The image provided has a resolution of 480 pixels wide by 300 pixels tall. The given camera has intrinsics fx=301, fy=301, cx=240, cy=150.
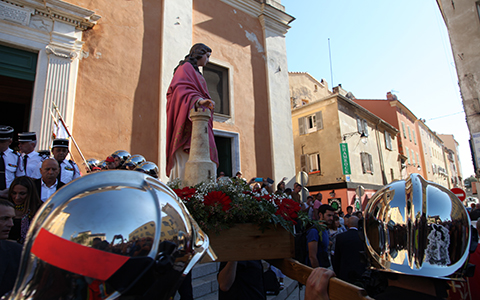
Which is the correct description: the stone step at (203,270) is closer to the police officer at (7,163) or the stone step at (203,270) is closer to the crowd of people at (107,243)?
the crowd of people at (107,243)

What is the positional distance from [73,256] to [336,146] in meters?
22.1

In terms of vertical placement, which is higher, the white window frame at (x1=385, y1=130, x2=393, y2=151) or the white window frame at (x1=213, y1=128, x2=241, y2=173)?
the white window frame at (x1=385, y1=130, x2=393, y2=151)

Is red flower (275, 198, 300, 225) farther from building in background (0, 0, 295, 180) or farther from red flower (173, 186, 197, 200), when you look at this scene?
building in background (0, 0, 295, 180)

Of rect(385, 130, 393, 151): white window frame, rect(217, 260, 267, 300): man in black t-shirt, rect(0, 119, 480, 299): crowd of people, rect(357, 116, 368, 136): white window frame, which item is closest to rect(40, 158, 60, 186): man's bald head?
rect(0, 119, 480, 299): crowd of people

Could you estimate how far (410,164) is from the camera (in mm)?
32594

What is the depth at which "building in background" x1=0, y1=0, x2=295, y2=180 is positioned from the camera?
318 inches

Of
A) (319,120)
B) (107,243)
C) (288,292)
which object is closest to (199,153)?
(107,243)

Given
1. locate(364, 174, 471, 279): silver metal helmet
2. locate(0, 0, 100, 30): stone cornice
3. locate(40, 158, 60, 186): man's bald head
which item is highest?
locate(0, 0, 100, 30): stone cornice

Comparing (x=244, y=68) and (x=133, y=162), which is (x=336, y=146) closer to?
(x=244, y=68)

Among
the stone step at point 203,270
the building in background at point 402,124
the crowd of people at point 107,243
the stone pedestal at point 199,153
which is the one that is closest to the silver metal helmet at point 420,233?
the crowd of people at point 107,243

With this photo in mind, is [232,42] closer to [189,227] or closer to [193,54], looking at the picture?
→ [193,54]

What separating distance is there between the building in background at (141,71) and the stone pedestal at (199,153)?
18.8 ft

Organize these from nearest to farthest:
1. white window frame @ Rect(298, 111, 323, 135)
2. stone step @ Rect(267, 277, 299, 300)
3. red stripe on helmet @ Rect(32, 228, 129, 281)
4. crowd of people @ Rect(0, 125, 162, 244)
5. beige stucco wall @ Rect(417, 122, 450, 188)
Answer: red stripe on helmet @ Rect(32, 228, 129, 281) < crowd of people @ Rect(0, 125, 162, 244) < stone step @ Rect(267, 277, 299, 300) < white window frame @ Rect(298, 111, 323, 135) < beige stucco wall @ Rect(417, 122, 450, 188)

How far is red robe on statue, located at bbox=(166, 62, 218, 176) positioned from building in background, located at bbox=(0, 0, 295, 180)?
5148 mm
